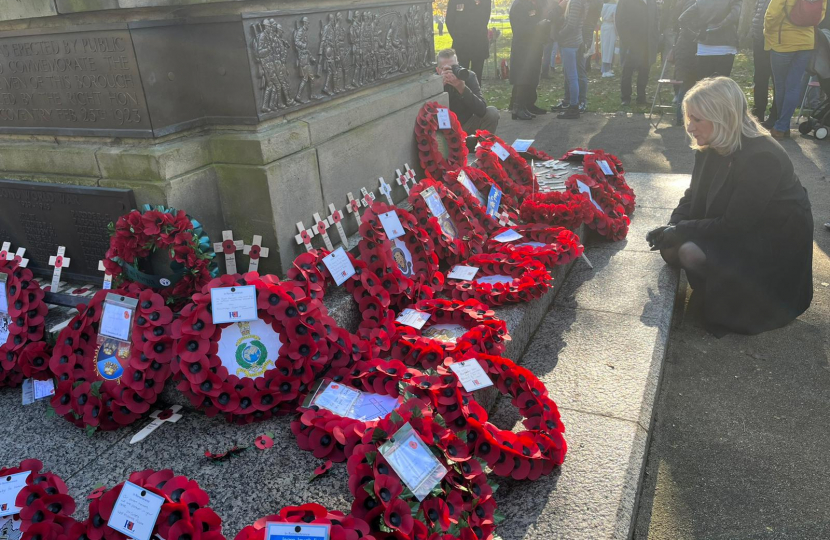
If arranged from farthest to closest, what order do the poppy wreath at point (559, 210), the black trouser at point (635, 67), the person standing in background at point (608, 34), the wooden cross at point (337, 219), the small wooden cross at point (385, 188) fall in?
the person standing in background at point (608, 34) → the black trouser at point (635, 67) → the poppy wreath at point (559, 210) → the small wooden cross at point (385, 188) → the wooden cross at point (337, 219)

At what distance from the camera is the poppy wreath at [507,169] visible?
5.04 metres

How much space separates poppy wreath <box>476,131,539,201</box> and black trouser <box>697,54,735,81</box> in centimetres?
422

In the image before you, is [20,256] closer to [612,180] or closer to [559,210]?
[559,210]

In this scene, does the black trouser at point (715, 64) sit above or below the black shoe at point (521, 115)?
above

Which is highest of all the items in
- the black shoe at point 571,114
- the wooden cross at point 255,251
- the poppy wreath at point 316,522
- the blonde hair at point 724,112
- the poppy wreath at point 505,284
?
the blonde hair at point 724,112

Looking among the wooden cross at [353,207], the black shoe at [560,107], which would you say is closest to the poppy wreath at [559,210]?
the wooden cross at [353,207]

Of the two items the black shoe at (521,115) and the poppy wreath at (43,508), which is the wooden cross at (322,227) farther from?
the black shoe at (521,115)

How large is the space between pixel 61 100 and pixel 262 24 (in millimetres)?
1072

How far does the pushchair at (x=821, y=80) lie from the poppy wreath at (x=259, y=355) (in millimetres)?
7329

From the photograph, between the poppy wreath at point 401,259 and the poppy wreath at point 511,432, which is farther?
the poppy wreath at point 401,259

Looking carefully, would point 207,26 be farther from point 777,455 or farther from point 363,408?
point 777,455

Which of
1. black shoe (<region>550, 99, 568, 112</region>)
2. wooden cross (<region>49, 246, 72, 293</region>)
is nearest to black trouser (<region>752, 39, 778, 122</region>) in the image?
black shoe (<region>550, 99, 568, 112</region>)

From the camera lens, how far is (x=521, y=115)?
10.0 metres

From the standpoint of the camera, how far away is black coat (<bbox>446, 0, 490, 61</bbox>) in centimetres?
958
